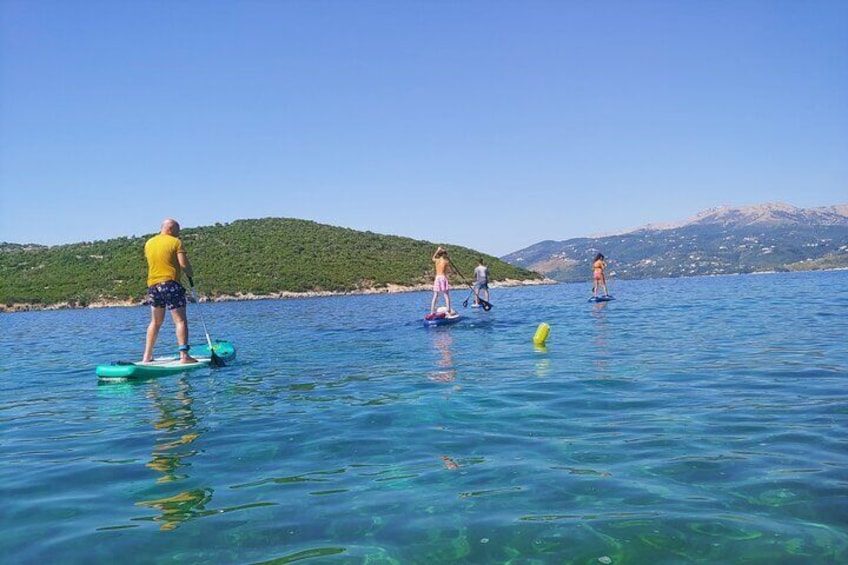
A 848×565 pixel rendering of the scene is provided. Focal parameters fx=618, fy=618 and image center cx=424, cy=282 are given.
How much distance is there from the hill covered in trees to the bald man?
8688 cm

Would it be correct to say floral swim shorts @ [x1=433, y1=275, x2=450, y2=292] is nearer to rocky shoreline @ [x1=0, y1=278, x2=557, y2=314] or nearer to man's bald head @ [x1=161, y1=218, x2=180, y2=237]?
man's bald head @ [x1=161, y1=218, x2=180, y2=237]

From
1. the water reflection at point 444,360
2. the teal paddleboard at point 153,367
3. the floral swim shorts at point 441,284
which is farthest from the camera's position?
the floral swim shorts at point 441,284

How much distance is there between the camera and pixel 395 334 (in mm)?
22328

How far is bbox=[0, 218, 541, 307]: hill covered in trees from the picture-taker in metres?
99.9

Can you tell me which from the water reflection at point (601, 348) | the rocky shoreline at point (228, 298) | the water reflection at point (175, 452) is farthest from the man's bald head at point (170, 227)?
the rocky shoreline at point (228, 298)

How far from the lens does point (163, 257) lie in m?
13.9

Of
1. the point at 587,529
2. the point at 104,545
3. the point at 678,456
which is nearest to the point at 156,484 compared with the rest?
the point at 104,545

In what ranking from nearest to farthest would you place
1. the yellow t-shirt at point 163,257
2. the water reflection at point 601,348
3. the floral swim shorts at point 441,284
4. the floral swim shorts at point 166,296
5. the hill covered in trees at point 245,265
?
the water reflection at point 601,348 → the floral swim shorts at point 166,296 → the yellow t-shirt at point 163,257 → the floral swim shorts at point 441,284 → the hill covered in trees at point 245,265

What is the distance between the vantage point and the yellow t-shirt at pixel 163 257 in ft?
45.5

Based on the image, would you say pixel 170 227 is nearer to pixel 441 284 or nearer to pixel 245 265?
pixel 441 284

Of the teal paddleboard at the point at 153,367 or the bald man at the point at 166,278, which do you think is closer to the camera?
the teal paddleboard at the point at 153,367

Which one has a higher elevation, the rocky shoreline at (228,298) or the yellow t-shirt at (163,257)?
the yellow t-shirt at (163,257)

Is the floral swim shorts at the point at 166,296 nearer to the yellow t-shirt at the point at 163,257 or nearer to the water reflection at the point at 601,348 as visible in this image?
the yellow t-shirt at the point at 163,257

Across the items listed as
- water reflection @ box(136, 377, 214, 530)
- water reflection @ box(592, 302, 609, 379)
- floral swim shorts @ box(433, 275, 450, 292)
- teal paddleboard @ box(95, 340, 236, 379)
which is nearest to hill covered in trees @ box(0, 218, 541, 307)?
floral swim shorts @ box(433, 275, 450, 292)
